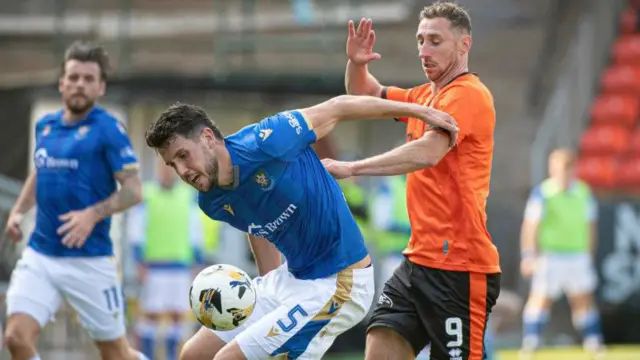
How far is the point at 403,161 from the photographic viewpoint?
6035 mm

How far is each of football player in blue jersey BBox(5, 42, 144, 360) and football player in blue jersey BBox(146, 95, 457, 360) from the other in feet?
6.58

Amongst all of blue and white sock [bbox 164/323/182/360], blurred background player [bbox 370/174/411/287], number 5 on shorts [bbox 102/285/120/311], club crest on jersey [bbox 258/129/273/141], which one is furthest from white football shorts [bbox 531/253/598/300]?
club crest on jersey [bbox 258/129/273/141]

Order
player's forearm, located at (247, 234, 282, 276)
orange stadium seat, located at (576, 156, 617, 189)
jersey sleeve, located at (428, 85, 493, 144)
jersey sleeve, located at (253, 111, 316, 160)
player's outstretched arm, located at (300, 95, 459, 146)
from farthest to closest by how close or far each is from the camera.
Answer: orange stadium seat, located at (576, 156, 617, 189) < player's forearm, located at (247, 234, 282, 276) < jersey sleeve, located at (428, 85, 493, 144) < player's outstretched arm, located at (300, 95, 459, 146) < jersey sleeve, located at (253, 111, 316, 160)

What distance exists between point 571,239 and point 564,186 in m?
0.66

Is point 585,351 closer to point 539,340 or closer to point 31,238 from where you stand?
point 539,340

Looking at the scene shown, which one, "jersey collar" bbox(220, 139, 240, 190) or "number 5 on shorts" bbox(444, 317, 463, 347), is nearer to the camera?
"jersey collar" bbox(220, 139, 240, 190)

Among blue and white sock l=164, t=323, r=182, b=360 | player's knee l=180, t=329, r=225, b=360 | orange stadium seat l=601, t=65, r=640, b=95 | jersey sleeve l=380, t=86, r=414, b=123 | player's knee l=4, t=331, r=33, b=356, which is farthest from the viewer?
orange stadium seat l=601, t=65, r=640, b=95

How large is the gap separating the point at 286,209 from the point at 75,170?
253 centimetres

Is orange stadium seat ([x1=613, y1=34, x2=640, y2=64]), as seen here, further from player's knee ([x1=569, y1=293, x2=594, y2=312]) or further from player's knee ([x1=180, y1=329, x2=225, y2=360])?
player's knee ([x1=180, y1=329, x2=225, y2=360])

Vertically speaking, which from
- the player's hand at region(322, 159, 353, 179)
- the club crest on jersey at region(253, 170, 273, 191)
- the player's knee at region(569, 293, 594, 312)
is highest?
the player's hand at region(322, 159, 353, 179)

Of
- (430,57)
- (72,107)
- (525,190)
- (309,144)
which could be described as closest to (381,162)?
(309,144)

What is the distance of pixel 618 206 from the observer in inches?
603

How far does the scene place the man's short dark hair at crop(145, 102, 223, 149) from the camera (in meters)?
5.76

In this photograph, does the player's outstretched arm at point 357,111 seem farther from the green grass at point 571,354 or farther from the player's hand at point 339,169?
the green grass at point 571,354
